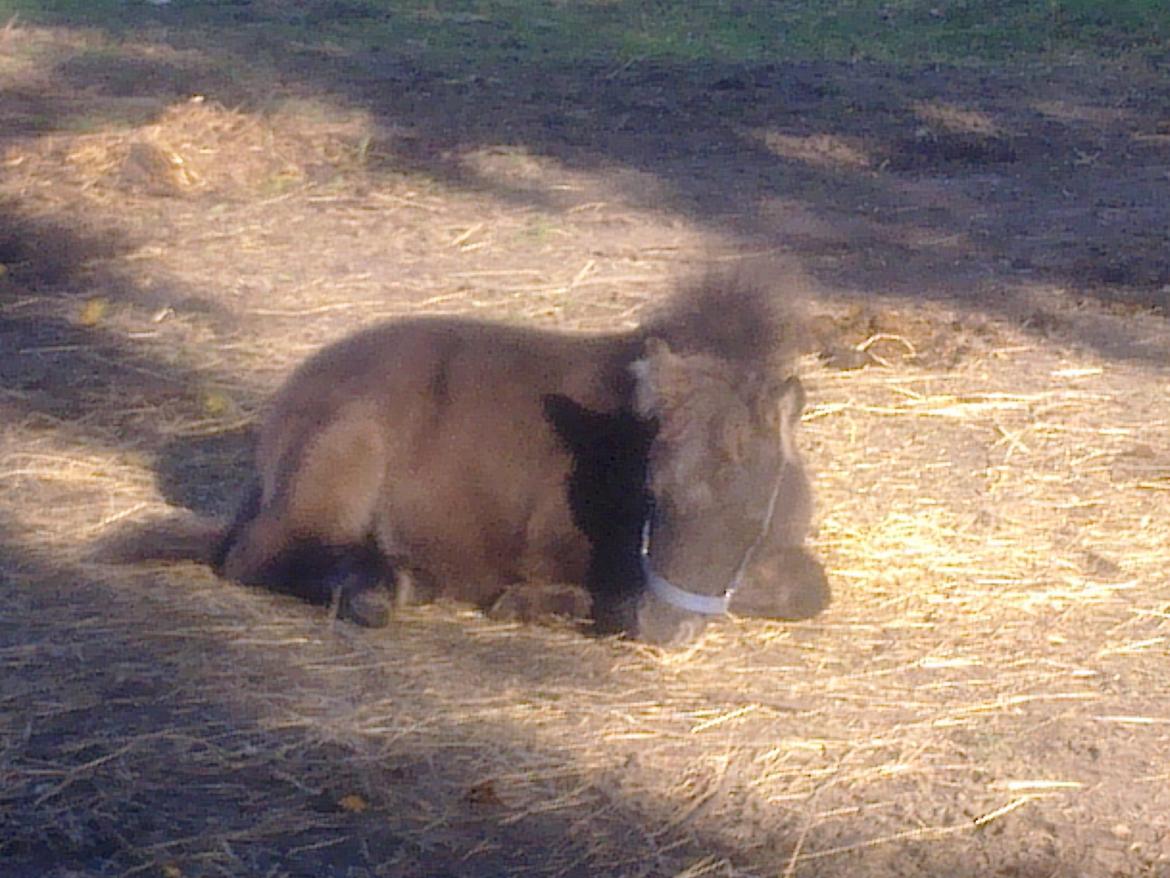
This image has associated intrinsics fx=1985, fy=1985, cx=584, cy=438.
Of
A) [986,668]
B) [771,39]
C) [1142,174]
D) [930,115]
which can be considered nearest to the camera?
[986,668]

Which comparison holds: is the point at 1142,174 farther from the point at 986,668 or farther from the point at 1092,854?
the point at 1092,854

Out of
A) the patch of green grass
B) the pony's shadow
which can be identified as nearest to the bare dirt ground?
the pony's shadow

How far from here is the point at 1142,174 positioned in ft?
42.2

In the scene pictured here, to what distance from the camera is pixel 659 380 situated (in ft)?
18.1

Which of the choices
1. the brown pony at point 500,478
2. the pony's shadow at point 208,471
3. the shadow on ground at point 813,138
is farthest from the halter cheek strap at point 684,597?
the shadow on ground at point 813,138

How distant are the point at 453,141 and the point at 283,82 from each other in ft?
7.05

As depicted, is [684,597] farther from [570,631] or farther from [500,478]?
[500,478]

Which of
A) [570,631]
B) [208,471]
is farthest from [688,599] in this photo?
[208,471]

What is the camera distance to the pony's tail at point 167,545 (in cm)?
622

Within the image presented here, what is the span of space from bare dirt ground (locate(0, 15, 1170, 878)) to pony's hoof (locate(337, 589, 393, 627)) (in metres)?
0.05

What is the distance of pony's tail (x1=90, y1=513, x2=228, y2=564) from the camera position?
20.4ft

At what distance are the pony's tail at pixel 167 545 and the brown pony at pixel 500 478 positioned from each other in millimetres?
27

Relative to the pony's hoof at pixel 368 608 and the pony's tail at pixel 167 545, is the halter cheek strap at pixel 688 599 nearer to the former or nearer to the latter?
the pony's hoof at pixel 368 608

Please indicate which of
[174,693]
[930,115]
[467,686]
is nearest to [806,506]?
[467,686]
